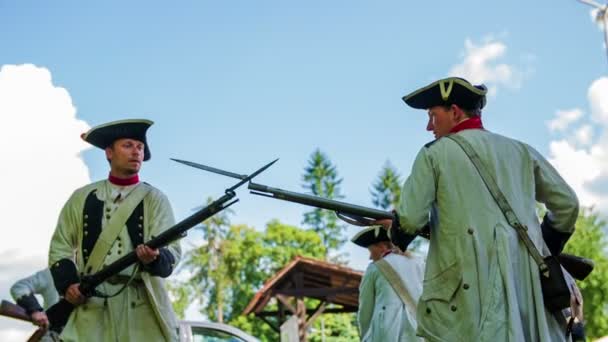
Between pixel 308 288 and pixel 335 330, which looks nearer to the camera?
pixel 308 288

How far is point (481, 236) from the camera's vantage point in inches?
177

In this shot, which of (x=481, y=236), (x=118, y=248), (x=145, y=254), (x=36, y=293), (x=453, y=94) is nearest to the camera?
(x=481, y=236)

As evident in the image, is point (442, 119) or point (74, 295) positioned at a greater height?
point (442, 119)

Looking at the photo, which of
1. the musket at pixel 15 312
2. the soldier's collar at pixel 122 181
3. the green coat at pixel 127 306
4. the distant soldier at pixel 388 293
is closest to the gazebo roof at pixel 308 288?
the distant soldier at pixel 388 293

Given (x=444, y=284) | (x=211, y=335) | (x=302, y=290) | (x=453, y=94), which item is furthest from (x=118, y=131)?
(x=302, y=290)

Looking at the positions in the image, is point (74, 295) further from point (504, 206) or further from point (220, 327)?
point (220, 327)

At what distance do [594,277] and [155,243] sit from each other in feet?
130

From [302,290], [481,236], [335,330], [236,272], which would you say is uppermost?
[236,272]

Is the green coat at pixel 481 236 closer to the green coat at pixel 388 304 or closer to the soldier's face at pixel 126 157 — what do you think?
the soldier's face at pixel 126 157

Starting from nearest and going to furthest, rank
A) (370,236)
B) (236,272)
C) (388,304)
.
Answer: (388,304) → (370,236) → (236,272)

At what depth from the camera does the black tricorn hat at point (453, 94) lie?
4.95 m

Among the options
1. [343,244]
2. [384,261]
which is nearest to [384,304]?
[384,261]

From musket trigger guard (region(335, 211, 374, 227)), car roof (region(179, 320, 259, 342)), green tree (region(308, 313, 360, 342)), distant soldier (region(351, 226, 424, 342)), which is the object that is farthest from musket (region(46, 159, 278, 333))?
green tree (region(308, 313, 360, 342))

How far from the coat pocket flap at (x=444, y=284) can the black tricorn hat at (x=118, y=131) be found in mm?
2447
